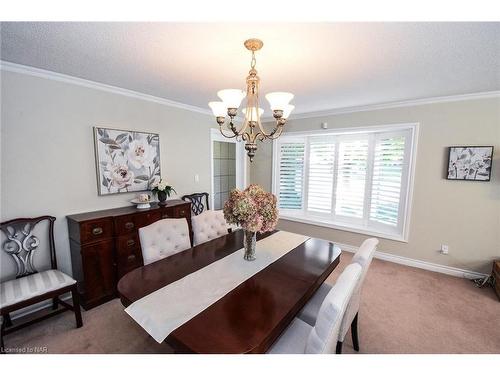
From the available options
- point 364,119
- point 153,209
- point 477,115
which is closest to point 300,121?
point 364,119

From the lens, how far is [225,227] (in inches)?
99.4

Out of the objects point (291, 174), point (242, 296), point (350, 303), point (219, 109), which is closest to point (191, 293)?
point (242, 296)

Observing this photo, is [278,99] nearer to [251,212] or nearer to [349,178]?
[251,212]

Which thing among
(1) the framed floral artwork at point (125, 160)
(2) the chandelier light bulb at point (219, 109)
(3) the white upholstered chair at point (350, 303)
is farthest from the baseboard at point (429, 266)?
(1) the framed floral artwork at point (125, 160)

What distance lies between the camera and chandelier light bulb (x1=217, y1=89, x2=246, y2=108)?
4.93 ft

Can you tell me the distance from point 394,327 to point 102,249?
295 cm

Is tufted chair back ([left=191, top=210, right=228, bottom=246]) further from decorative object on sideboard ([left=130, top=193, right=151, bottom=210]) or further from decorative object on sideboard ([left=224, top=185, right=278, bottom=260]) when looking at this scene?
decorative object on sideboard ([left=130, top=193, right=151, bottom=210])

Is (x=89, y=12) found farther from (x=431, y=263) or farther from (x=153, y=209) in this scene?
(x=431, y=263)

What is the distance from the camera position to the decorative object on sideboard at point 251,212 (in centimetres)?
161

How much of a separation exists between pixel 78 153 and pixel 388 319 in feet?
11.9

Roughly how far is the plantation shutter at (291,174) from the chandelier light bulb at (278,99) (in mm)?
2604

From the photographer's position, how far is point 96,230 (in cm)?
223

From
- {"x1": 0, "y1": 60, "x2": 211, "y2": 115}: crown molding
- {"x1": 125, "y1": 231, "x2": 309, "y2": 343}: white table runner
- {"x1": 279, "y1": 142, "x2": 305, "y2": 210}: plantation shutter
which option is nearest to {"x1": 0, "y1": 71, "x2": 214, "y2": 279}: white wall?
{"x1": 0, "y1": 60, "x2": 211, "y2": 115}: crown molding

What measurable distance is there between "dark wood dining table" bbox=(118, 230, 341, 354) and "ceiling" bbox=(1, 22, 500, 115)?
162cm
